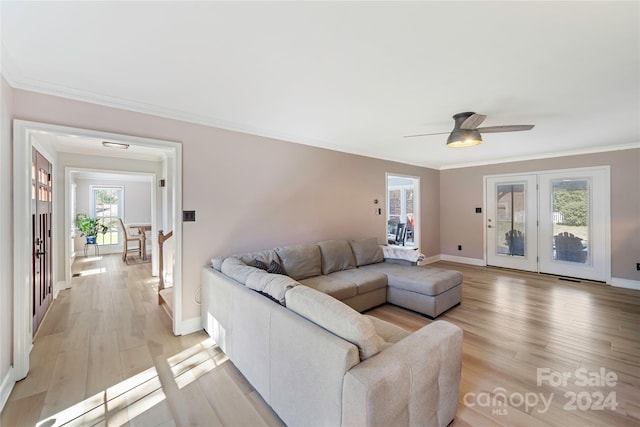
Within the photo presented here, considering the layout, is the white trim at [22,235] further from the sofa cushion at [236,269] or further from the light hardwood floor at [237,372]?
the sofa cushion at [236,269]

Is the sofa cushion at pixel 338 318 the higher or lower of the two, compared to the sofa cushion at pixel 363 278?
higher

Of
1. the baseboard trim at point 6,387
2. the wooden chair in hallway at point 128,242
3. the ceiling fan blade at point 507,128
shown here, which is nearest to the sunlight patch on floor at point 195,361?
the baseboard trim at point 6,387

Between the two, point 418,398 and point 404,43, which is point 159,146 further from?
point 418,398

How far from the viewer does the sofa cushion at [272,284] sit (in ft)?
5.94

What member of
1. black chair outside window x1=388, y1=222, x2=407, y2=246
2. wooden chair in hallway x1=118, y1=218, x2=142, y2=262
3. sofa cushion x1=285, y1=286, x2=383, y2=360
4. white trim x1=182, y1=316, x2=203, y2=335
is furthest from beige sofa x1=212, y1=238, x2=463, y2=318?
wooden chair in hallway x1=118, y1=218, x2=142, y2=262

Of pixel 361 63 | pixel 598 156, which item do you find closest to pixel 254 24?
pixel 361 63

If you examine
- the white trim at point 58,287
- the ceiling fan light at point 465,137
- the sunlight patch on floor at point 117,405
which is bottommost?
the sunlight patch on floor at point 117,405

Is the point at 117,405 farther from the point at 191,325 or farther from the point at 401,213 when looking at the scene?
the point at 401,213

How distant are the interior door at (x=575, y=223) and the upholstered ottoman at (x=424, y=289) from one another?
9.69 ft

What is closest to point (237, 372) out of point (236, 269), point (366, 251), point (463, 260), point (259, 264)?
A: point (236, 269)

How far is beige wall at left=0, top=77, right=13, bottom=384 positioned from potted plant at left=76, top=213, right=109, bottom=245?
6.45m

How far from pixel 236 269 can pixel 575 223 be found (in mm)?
5954

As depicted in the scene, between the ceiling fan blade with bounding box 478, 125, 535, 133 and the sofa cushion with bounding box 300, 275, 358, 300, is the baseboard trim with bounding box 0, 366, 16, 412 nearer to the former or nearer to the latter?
the sofa cushion with bounding box 300, 275, 358, 300

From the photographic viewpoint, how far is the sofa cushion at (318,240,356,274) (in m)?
3.63
